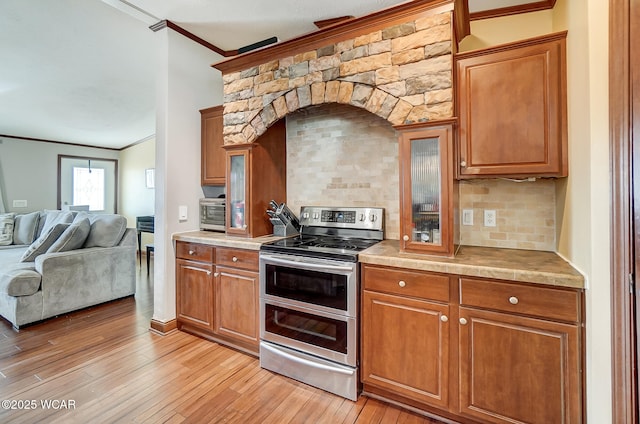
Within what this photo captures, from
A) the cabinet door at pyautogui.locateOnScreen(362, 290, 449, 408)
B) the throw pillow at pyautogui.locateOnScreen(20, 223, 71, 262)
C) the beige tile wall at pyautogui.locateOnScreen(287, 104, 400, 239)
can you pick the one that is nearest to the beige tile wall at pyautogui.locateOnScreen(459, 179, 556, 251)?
the beige tile wall at pyautogui.locateOnScreen(287, 104, 400, 239)

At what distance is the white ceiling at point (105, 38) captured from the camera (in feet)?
8.11

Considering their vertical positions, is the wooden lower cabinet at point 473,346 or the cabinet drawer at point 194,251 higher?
the cabinet drawer at point 194,251

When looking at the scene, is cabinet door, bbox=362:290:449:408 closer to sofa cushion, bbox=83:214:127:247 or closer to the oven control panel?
the oven control panel

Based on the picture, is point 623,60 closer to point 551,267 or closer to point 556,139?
point 556,139

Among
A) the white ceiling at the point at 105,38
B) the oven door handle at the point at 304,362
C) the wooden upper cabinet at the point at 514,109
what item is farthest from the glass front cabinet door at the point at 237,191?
the wooden upper cabinet at the point at 514,109

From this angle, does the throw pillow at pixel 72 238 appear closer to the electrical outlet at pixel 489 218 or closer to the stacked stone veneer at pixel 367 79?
the stacked stone veneer at pixel 367 79

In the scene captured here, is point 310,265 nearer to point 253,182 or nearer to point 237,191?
point 253,182

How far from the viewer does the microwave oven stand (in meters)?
2.98

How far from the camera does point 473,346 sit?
161cm

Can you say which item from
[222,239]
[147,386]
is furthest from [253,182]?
[147,386]

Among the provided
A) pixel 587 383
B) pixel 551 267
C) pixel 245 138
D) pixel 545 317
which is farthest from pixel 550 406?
pixel 245 138

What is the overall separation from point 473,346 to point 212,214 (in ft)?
8.27

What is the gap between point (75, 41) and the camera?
3.00 m

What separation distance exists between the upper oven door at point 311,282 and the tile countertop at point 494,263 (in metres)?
0.20
